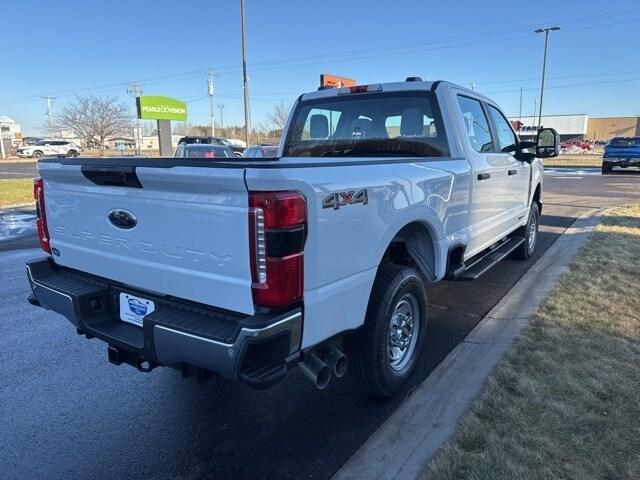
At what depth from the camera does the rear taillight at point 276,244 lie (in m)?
2.12

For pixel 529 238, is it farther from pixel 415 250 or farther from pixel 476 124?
pixel 415 250

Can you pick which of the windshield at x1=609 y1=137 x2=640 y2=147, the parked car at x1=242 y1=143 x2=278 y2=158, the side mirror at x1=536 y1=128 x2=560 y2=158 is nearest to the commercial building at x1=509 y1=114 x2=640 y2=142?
the windshield at x1=609 y1=137 x2=640 y2=147

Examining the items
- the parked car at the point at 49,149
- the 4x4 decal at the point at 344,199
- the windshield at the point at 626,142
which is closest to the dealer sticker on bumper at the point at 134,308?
the 4x4 decal at the point at 344,199

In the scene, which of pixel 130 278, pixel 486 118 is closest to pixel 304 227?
pixel 130 278

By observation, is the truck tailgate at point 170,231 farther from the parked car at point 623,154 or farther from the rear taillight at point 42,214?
the parked car at point 623,154

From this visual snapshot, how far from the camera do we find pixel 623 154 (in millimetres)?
22906

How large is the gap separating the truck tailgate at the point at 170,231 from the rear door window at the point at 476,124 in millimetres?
2949

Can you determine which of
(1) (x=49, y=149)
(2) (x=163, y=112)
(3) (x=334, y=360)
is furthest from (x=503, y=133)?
(1) (x=49, y=149)

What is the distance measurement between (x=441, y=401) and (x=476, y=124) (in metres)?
2.83

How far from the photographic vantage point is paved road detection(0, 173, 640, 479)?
8.70 ft

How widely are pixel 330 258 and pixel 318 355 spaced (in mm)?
613

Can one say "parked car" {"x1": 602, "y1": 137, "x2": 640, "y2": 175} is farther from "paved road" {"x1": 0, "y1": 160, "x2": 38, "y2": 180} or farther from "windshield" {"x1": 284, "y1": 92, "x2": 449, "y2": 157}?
"paved road" {"x1": 0, "y1": 160, "x2": 38, "y2": 180}

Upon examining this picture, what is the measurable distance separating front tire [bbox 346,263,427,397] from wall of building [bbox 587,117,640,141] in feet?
376

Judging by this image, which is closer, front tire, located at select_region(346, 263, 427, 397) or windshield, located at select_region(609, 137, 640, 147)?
front tire, located at select_region(346, 263, 427, 397)
